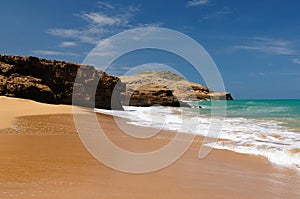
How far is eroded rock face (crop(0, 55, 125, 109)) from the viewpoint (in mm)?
20297

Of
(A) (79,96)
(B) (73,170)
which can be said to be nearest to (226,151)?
(B) (73,170)

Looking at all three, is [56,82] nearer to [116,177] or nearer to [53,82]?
[53,82]

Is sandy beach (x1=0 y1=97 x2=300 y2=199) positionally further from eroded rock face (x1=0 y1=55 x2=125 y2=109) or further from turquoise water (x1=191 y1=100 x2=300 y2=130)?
eroded rock face (x1=0 y1=55 x2=125 y2=109)

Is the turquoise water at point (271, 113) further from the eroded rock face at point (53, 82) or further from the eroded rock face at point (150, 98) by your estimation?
the eroded rock face at point (53, 82)

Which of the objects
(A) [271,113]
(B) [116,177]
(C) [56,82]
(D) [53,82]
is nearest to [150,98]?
(A) [271,113]

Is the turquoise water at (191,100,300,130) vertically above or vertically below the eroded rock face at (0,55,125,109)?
below

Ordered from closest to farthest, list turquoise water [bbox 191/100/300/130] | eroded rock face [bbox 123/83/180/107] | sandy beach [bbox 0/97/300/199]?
sandy beach [bbox 0/97/300/199]
turquoise water [bbox 191/100/300/130]
eroded rock face [bbox 123/83/180/107]

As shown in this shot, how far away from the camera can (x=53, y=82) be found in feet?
78.2

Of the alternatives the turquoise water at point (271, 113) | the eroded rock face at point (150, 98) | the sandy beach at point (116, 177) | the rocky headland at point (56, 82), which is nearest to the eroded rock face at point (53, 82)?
the rocky headland at point (56, 82)

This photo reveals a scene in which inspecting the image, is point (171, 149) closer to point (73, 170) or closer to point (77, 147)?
point (77, 147)

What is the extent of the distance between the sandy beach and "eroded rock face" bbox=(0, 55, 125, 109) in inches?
607

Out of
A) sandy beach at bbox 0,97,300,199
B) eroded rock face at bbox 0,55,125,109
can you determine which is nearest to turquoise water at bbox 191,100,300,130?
sandy beach at bbox 0,97,300,199

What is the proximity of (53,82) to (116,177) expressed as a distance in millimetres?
21565

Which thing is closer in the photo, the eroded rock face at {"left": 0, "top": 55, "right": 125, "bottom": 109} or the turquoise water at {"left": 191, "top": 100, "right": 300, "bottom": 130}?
the turquoise water at {"left": 191, "top": 100, "right": 300, "bottom": 130}
